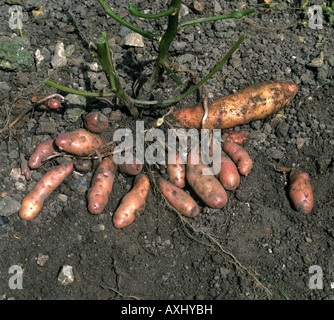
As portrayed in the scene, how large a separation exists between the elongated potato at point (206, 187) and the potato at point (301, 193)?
0.46 metres

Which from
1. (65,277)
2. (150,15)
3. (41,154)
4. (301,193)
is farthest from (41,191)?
(301,193)

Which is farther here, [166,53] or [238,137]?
[238,137]

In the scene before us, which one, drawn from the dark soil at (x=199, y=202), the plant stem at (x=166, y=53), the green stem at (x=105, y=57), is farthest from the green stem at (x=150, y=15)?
the dark soil at (x=199, y=202)

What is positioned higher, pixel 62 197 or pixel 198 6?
pixel 198 6

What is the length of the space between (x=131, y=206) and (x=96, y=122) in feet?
2.11

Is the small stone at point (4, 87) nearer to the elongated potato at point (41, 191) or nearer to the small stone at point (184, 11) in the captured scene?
the elongated potato at point (41, 191)

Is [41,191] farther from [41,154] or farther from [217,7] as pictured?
[217,7]

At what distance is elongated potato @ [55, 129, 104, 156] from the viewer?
2816 mm

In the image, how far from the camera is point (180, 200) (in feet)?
9.10

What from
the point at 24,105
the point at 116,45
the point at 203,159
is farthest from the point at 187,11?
the point at 24,105

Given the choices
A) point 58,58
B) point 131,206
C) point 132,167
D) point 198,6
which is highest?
point 198,6

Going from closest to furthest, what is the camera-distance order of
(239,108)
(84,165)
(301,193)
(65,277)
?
(65,277), (301,193), (84,165), (239,108)

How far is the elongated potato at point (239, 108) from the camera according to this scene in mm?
2992

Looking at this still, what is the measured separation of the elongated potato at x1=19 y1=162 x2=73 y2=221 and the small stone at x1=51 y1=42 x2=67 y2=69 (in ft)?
2.57
